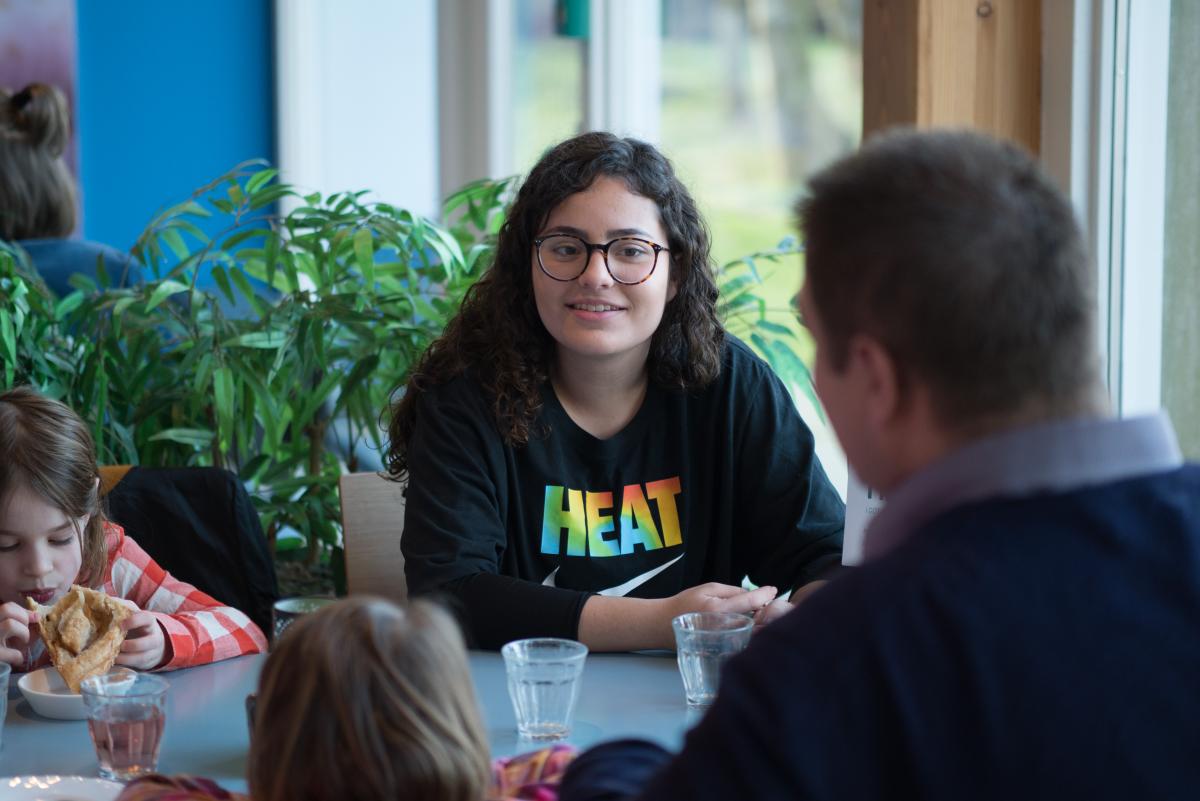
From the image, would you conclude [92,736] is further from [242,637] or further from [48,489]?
[48,489]

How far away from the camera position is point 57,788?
1.25 meters

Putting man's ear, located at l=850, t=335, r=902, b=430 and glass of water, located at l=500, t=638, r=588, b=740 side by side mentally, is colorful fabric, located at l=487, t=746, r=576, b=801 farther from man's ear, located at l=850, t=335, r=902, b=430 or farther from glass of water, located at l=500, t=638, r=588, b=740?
man's ear, located at l=850, t=335, r=902, b=430

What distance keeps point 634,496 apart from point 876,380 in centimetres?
111

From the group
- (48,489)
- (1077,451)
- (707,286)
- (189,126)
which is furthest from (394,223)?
(189,126)

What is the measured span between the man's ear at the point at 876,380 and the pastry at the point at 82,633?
3.39 feet

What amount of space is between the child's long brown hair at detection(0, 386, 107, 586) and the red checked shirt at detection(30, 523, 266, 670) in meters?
0.03

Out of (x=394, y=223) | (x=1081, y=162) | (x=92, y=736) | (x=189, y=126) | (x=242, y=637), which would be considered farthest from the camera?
(x=189, y=126)

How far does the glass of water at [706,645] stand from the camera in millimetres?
1430

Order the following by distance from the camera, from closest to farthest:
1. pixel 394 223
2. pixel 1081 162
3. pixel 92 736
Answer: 1. pixel 92 736
2. pixel 1081 162
3. pixel 394 223

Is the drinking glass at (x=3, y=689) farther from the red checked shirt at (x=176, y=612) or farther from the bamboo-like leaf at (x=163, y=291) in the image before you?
the bamboo-like leaf at (x=163, y=291)

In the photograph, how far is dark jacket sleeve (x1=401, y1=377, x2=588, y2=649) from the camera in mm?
1715

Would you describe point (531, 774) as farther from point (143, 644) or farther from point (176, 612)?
point (176, 612)

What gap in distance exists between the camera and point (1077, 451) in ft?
2.61

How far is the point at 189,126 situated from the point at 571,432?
11.4ft
